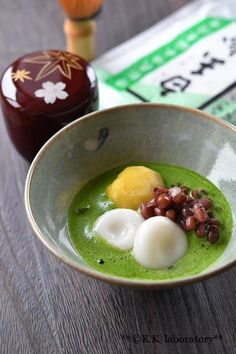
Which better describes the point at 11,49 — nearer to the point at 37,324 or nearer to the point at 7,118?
the point at 7,118

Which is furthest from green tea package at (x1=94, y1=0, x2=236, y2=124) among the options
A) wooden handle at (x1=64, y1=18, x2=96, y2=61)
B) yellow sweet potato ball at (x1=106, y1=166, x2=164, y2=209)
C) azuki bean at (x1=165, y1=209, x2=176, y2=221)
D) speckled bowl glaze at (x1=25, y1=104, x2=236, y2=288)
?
azuki bean at (x1=165, y1=209, x2=176, y2=221)

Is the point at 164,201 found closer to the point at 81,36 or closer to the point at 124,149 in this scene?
the point at 124,149

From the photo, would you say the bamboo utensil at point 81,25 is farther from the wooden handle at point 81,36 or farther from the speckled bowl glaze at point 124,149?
the speckled bowl glaze at point 124,149

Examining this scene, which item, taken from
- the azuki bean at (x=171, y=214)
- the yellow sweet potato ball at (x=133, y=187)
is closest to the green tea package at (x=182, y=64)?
the yellow sweet potato ball at (x=133, y=187)

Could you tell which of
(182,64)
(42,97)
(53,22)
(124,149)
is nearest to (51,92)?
(42,97)

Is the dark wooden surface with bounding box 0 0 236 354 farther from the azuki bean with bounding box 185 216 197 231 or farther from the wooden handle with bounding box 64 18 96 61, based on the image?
the wooden handle with bounding box 64 18 96 61

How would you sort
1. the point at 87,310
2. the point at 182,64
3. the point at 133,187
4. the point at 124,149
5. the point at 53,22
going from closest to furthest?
the point at 87,310 → the point at 133,187 → the point at 124,149 → the point at 182,64 → the point at 53,22
